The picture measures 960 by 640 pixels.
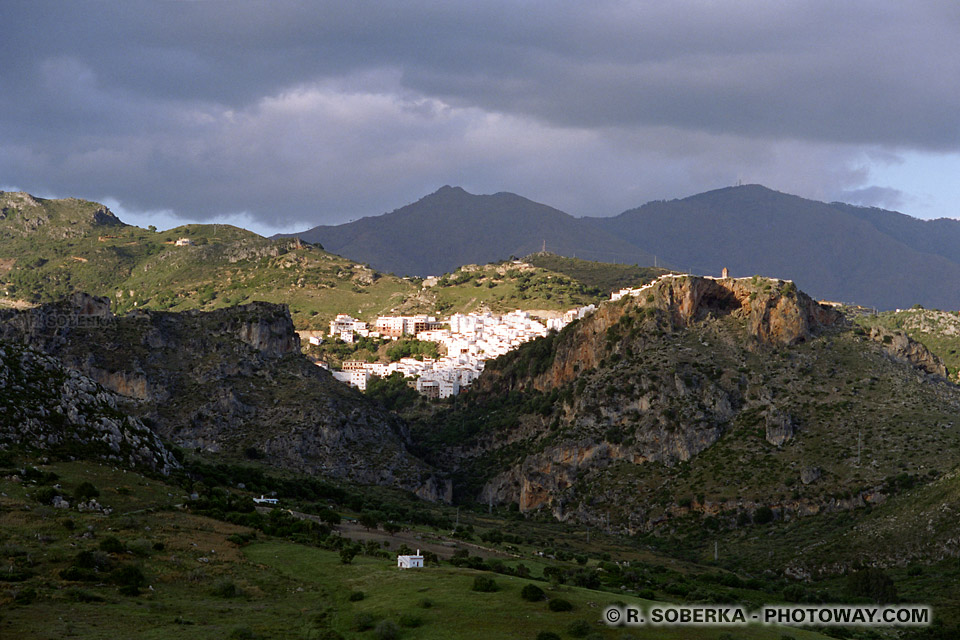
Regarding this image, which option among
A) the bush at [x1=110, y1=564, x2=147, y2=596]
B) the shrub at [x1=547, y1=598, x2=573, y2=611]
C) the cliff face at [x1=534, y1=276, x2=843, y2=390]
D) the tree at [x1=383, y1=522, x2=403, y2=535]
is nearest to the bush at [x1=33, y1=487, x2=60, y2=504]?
the bush at [x1=110, y1=564, x2=147, y2=596]

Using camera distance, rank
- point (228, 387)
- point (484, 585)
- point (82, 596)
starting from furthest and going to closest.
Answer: point (228, 387)
point (484, 585)
point (82, 596)

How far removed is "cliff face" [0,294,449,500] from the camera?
406ft

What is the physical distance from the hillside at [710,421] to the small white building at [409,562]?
192 ft

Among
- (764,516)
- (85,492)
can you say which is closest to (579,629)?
(85,492)

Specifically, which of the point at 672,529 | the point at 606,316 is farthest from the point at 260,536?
the point at 606,316

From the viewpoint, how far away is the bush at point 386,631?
46938 mm

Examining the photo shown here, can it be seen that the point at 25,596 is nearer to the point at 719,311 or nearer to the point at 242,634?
the point at 242,634

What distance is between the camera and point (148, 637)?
44.2 metres

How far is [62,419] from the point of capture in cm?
7462

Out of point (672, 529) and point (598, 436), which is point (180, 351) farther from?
point (672, 529)

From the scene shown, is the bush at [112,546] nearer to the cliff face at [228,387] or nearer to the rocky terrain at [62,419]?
the rocky terrain at [62,419]

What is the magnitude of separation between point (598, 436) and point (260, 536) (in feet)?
232

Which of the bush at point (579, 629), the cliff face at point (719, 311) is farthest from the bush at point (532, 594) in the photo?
the cliff face at point (719, 311)

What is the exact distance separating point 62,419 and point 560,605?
4011 cm
